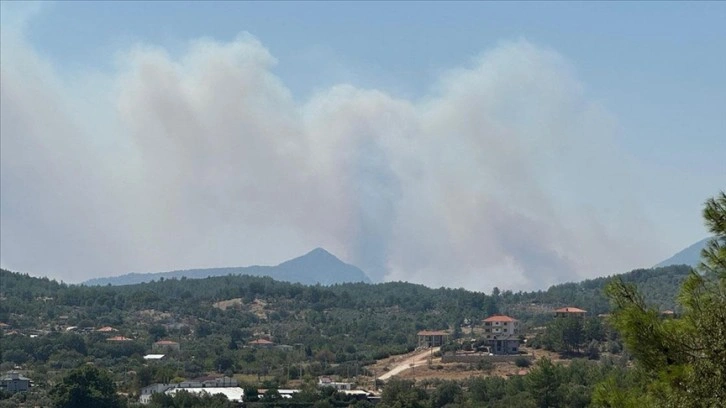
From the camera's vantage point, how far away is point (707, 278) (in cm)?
1938

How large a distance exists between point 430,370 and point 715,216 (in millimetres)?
88818

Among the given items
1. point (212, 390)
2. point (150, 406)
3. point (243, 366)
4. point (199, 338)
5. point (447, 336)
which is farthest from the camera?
point (199, 338)

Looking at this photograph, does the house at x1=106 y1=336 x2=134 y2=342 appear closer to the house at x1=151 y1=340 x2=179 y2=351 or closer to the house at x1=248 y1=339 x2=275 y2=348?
the house at x1=151 y1=340 x2=179 y2=351

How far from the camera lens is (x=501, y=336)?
11994cm

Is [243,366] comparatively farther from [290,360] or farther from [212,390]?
[212,390]

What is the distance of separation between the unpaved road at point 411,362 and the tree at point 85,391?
94.0 ft

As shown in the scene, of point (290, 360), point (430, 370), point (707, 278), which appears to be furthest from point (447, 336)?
point (707, 278)

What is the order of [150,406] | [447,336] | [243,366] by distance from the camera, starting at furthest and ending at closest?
[447,336] < [243,366] < [150,406]

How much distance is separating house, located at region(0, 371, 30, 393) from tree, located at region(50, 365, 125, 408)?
14867 mm

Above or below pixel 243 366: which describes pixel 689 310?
below

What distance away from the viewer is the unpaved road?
110938mm

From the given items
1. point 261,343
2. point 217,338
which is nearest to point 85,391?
point 261,343

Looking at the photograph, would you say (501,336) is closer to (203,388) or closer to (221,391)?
(203,388)

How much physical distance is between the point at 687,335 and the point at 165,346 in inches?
5220
